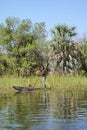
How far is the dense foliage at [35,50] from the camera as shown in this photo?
205ft

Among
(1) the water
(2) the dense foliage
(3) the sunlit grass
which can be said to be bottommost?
(1) the water

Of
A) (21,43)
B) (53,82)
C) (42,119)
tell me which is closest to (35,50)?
(21,43)

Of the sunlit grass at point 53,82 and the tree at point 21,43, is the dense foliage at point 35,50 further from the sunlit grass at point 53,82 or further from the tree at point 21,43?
the sunlit grass at point 53,82

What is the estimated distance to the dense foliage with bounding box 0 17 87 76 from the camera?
205 ft

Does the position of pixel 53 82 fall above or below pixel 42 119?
above

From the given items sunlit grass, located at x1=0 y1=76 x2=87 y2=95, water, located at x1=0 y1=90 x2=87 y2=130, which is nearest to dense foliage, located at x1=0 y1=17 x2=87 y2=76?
sunlit grass, located at x1=0 y1=76 x2=87 y2=95

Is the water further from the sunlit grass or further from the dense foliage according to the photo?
the dense foliage

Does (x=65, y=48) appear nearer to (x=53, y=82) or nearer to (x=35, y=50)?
(x=35, y=50)

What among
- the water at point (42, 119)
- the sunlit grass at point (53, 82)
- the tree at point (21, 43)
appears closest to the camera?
the water at point (42, 119)

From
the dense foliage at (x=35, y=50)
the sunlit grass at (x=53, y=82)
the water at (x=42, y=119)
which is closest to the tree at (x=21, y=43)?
the dense foliage at (x=35, y=50)

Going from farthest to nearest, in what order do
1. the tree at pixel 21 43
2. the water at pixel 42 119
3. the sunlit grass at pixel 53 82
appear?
the tree at pixel 21 43 < the sunlit grass at pixel 53 82 < the water at pixel 42 119

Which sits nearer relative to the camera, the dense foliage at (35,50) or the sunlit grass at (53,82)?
the sunlit grass at (53,82)

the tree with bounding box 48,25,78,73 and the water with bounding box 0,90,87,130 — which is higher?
the tree with bounding box 48,25,78,73

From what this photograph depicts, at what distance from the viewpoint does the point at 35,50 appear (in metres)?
64.2
